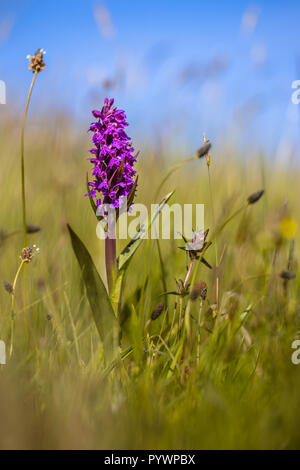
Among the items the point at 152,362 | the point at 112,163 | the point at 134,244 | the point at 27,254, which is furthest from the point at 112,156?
the point at 152,362

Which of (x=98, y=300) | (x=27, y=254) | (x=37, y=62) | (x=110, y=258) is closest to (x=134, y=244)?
(x=110, y=258)

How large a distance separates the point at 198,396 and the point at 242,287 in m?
0.76

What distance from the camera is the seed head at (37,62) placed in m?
1.38

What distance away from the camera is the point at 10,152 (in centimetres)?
324

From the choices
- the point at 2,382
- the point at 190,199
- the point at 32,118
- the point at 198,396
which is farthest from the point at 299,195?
the point at 2,382

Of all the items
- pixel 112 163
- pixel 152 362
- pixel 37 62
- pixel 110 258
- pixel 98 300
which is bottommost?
pixel 152 362

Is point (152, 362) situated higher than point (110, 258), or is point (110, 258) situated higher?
point (110, 258)

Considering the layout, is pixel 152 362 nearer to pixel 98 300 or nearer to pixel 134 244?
pixel 98 300

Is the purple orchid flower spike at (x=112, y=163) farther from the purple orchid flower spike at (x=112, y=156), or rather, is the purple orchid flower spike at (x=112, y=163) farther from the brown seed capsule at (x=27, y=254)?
the brown seed capsule at (x=27, y=254)

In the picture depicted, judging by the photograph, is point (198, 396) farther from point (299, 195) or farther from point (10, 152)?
point (299, 195)

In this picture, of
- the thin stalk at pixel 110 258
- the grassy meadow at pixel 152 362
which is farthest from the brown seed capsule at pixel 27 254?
the thin stalk at pixel 110 258

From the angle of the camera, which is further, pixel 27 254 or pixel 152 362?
pixel 27 254

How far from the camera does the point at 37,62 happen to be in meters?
1.38

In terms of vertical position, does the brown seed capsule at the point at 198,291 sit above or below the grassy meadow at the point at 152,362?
above
